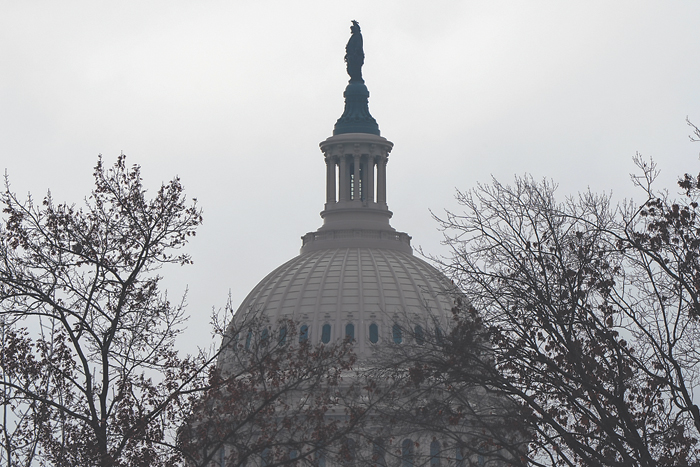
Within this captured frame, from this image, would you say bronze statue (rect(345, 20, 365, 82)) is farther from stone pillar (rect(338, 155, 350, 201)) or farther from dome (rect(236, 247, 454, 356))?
dome (rect(236, 247, 454, 356))

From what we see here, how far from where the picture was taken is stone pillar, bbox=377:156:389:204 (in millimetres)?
139875

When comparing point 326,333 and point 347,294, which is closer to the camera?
point 326,333

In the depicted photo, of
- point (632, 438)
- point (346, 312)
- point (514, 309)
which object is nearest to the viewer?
point (632, 438)

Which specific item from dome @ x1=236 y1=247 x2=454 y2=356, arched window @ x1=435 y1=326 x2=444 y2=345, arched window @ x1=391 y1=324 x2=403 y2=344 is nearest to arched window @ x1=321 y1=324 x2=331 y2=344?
dome @ x1=236 y1=247 x2=454 y2=356

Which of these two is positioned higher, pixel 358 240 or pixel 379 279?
pixel 358 240

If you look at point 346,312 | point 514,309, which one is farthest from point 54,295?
point 346,312

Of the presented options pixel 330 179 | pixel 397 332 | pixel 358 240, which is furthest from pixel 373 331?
pixel 397 332

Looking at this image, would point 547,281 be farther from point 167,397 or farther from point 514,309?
point 167,397

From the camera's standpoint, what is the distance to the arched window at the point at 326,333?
116m

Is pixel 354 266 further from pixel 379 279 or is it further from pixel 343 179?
pixel 343 179

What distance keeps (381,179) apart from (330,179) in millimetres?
5686

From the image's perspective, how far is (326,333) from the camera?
11675 centimetres

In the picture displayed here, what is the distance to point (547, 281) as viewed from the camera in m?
28.8

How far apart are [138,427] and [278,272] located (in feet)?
332
